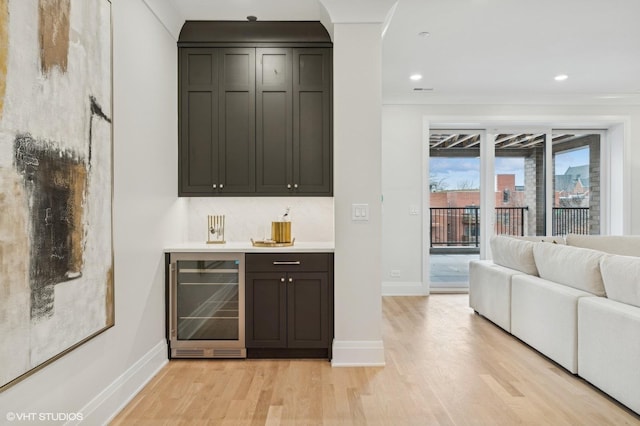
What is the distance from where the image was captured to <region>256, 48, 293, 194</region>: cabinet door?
351cm

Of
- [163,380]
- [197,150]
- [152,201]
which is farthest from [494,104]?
[163,380]

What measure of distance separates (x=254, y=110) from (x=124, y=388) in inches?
90.9

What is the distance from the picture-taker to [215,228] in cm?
380

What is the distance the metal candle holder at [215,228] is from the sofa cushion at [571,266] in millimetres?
2845

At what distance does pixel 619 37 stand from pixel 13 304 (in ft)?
16.5

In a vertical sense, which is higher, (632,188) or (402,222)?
(632,188)

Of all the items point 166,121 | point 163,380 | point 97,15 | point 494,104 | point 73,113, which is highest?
point 494,104

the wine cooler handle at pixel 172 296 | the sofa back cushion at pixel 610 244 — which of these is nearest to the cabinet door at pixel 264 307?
the wine cooler handle at pixel 172 296

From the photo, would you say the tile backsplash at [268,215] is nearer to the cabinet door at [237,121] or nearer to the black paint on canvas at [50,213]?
the cabinet door at [237,121]

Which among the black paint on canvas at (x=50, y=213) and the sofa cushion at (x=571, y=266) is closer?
the black paint on canvas at (x=50, y=213)

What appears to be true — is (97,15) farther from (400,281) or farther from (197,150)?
(400,281)

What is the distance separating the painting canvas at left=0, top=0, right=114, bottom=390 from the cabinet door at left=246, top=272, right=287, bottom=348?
1.15 metres

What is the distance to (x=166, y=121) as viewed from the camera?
128 inches

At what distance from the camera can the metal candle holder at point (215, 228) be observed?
12.3ft
